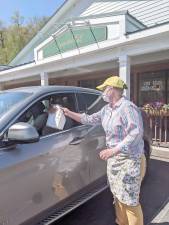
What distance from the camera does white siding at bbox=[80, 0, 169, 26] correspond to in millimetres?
10938

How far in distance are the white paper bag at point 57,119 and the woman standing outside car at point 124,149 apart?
51cm

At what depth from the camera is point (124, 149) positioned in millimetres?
3045

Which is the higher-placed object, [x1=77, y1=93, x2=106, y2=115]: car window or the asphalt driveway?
[x1=77, y1=93, x2=106, y2=115]: car window

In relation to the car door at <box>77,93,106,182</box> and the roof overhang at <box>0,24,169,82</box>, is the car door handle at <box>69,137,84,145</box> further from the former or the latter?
the roof overhang at <box>0,24,169,82</box>

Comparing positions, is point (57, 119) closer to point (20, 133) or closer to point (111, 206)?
point (20, 133)

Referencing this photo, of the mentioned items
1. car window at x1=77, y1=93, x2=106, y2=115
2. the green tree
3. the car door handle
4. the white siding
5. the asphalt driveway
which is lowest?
the asphalt driveway

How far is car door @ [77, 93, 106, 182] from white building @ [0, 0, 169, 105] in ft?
13.7

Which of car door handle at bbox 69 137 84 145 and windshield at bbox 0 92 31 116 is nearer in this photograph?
windshield at bbox 0 92 31 116

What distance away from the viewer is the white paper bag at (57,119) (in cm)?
347

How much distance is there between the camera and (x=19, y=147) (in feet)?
9.59

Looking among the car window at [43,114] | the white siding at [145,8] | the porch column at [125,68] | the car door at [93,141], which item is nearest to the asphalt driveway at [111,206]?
the car door at [93,141]

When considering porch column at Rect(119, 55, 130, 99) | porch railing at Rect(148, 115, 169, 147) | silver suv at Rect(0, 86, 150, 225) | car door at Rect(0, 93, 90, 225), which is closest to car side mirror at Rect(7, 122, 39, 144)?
silver suv at Rect(0, 86, 150, 225)


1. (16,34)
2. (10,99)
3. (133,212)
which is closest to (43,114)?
(10,99)

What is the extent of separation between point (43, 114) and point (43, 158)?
2.02 feet
